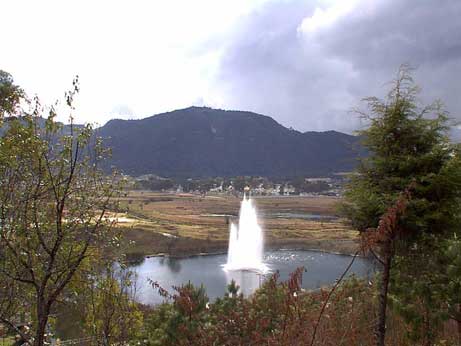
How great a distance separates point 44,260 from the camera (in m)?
6.09

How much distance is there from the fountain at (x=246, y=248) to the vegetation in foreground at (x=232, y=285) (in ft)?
94.7

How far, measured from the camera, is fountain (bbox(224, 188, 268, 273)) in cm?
4000

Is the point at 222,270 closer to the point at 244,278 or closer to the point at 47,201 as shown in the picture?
the point at 244,278

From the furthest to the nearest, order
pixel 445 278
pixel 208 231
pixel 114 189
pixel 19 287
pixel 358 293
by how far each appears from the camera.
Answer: pixel 208 231 < pixel 358 293 < pixel 445 278 < pixel 19 287 < pixel 114 189

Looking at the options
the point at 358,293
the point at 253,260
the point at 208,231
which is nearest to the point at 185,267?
the point at 253,260

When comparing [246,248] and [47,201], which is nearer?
[47,201]

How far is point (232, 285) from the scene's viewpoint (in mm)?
8969

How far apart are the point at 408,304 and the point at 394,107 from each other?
367 centimetres

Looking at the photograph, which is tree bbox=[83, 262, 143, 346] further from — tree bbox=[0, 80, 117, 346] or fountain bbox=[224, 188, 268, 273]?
fountain bbox=[224, 188, 268, 273]

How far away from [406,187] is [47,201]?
5.69m

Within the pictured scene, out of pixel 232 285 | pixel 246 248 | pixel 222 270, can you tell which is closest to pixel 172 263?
pixel 222 270

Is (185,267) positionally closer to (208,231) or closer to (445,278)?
(208,231)

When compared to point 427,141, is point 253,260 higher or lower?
lower

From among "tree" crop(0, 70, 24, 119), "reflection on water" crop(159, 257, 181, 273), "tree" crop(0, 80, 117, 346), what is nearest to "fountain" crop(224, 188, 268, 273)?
"reflection on water" crop(159, 257, 181, 273)
